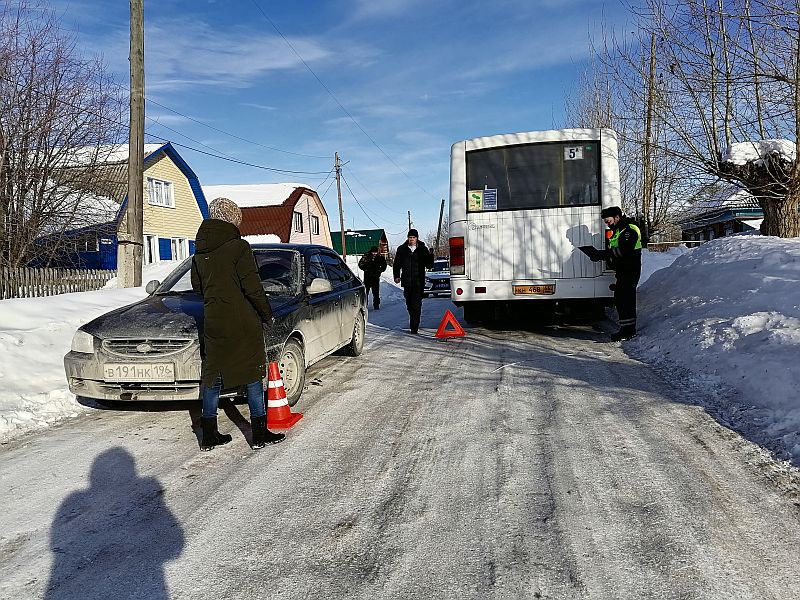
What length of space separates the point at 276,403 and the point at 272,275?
1808 millimetres

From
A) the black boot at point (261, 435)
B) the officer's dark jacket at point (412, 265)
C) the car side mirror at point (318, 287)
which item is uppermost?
the officer's dark jacket at point (412, 265)

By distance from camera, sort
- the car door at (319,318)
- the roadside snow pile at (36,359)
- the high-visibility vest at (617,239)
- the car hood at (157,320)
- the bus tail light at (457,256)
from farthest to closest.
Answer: the bus tail light at (457,256) → the high-visibility vest at (617,239) → the car door at (319,318) → the roadside snow pile at (36,359) → the car hood at (157,320)

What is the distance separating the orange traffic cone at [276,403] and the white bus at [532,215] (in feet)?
16.6

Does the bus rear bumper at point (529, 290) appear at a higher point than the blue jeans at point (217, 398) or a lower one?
higher

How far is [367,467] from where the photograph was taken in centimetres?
382

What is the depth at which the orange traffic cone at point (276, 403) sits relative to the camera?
15.2 feet

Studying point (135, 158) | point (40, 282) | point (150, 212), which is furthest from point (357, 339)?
point (150, 212)

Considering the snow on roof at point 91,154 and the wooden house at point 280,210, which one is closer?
the snow on roof at point 91,154

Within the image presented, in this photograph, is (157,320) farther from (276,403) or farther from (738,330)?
(738,330)

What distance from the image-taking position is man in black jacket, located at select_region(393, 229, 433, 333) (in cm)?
1030

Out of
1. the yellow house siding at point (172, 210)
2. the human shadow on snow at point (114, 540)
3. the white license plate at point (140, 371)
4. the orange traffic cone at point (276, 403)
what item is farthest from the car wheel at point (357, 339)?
the yellow house siding at point (172, 210)

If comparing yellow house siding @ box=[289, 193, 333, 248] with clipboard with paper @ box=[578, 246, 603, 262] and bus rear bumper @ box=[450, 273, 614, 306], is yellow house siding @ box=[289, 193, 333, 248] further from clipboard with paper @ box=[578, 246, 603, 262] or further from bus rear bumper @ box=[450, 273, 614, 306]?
clipboard with paper @ box=[578, 246, 603, 262]

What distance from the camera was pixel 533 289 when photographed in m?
9.05

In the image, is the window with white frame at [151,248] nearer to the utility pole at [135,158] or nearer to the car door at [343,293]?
the utility pole at [135,158]
